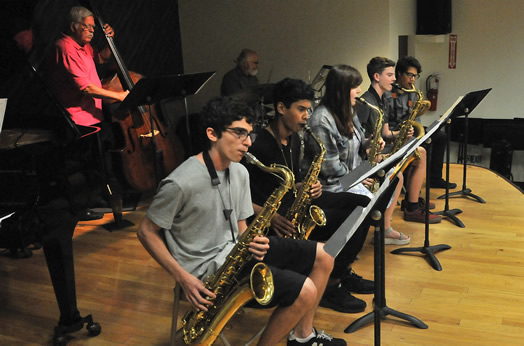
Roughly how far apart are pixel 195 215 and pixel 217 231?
13 centimetres

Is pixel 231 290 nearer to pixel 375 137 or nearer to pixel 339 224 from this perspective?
pixel 339 224

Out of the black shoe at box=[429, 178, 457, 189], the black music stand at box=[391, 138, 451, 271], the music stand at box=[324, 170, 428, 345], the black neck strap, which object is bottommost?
the black shoe at box=[429, 178, 457, 189]

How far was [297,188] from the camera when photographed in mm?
2949

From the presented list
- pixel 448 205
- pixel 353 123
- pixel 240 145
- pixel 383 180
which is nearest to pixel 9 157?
pixel 240 145

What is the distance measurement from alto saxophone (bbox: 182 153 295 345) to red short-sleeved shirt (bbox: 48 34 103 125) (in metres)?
2.16

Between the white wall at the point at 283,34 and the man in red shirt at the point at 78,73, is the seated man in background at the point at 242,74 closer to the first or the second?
the white wall at the point at 283,34

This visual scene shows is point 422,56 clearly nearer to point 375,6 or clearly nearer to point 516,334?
point 375,6

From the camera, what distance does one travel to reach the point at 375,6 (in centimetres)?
613

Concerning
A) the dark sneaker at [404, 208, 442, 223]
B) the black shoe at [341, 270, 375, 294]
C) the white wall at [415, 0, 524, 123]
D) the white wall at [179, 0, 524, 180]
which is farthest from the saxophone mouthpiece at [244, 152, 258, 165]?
the white wall at [415, 0, 524, 123]

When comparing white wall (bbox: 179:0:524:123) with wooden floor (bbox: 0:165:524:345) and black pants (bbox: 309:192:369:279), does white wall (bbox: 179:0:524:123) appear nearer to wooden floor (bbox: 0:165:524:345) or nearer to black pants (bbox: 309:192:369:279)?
wooden floor (bbox: 0:165:524:345)

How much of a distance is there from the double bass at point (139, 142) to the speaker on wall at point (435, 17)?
12.8 feet

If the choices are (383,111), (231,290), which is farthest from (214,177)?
(383,111)

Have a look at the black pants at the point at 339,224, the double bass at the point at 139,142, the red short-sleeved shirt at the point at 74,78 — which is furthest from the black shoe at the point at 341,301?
the red short-sleeved shirt at the point at 74,78

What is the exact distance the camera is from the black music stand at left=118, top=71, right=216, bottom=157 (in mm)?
3406
